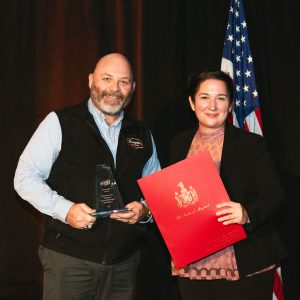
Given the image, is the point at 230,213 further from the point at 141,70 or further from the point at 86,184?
the point at 141,70

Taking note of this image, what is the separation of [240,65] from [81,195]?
1.60 metres

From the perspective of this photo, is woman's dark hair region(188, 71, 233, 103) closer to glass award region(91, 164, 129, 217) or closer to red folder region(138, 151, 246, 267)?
red folder region(138, 151, 246, 267)

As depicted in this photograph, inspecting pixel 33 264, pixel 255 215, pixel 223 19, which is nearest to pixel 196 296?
pixel 255 215

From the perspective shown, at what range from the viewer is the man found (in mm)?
2057

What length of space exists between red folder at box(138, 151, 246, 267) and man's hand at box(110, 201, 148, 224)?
143mm

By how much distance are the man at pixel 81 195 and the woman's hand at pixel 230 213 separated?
0.45 metres

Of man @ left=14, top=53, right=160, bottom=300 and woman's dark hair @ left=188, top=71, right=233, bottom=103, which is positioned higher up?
woman's dark hair @ left=188, top=71, right=233, bottom=103

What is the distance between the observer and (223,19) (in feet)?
9.83

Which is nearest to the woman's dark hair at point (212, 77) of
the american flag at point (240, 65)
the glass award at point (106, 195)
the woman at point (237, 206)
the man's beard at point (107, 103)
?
the woman at point (237, 206)

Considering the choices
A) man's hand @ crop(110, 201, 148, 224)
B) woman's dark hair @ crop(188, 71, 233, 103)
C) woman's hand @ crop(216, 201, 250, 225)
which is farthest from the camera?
woman's dark hair @ crop(188, 71, 233, 103)

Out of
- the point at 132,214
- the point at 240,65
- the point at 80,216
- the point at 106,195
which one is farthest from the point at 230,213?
the point at 240,65

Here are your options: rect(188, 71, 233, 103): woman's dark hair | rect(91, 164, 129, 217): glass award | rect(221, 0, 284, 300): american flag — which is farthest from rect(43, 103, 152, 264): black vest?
rect(221, 0, 284, 300): american flag

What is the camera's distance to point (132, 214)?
2014mm

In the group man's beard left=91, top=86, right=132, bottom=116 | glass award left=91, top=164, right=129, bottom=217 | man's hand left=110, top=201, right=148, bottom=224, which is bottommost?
man's hand left=110, top=201, right=148, bottom=224
